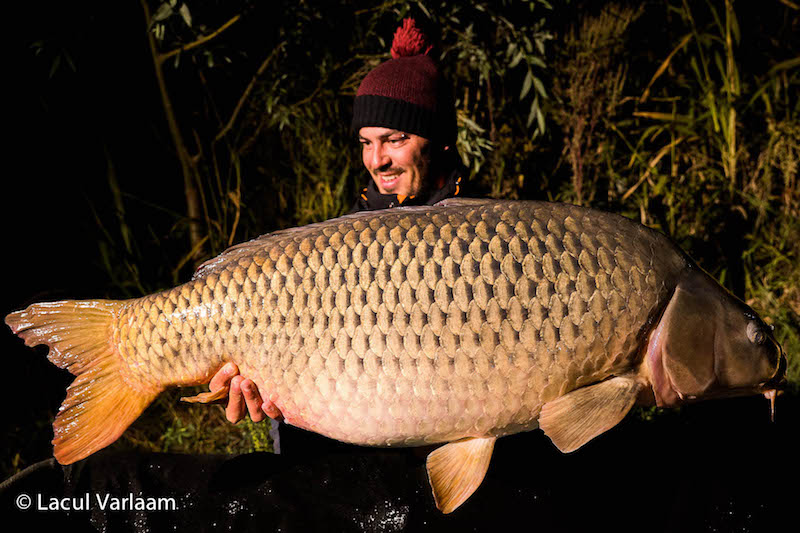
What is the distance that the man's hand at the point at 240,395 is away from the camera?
120 cm

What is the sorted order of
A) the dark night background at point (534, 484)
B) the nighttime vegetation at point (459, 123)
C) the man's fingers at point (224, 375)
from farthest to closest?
1. the nighttime vegetation at point (459, 123)
2. the dark night background at point (534, 484)
3. the man's fingers at point (224, 375)

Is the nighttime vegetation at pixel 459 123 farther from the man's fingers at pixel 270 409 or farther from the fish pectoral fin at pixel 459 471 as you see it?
the fish pectoral fin at pixel 459 471

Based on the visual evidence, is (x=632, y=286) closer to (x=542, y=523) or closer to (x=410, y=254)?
(x=410, y=254)

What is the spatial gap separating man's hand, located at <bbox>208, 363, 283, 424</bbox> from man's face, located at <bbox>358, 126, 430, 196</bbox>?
2.37 ft

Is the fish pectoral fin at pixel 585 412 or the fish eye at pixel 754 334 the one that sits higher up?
the fish eye at pixel 754 334

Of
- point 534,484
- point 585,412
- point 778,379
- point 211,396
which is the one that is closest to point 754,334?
point 778,379

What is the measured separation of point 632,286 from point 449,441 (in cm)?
45

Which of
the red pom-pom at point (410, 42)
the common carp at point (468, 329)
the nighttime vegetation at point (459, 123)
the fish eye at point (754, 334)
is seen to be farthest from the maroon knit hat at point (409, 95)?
the fish eye at point (754, 334)

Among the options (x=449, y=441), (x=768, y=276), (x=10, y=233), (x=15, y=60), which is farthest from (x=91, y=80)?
(x=768, y=276)

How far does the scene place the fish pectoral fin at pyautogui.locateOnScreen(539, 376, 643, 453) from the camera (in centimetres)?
108

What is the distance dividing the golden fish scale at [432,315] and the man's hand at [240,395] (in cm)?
2

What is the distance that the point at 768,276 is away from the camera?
2604mm

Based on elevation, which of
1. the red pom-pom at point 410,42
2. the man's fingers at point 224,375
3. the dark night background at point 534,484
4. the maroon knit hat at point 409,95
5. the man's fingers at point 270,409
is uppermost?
the red pom-pom at point 410,42

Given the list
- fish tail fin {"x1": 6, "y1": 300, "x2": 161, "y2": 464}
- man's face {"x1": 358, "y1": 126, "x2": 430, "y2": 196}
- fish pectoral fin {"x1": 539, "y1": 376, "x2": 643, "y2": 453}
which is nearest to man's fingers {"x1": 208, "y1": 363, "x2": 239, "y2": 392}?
fish tail fin {"x1": 6, "y1": 300, "x2": 161, "y2": 464}
